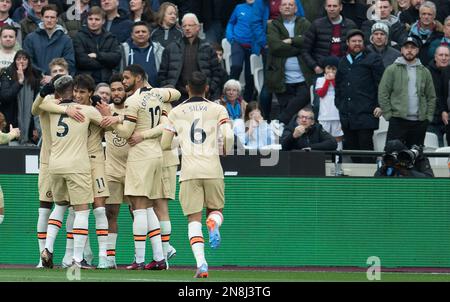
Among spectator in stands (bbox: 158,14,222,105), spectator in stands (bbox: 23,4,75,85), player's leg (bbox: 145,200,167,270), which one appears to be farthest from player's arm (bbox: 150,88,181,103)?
spectator in stands (bbox: 23,4,75,85)

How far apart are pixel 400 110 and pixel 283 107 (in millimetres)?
2479

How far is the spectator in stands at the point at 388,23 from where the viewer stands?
2216cm

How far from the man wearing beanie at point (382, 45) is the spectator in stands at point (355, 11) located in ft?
4.08

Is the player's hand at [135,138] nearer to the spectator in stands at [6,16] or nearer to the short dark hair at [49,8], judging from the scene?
the short dark hair at [49,8]

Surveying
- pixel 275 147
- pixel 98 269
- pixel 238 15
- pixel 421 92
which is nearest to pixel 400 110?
pixel 421 92

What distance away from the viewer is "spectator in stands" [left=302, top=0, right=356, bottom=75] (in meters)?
21.8

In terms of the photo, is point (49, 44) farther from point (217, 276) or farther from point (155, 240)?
point (217, 276)

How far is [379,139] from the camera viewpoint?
69.8 feet

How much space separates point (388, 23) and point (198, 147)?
25.3ft

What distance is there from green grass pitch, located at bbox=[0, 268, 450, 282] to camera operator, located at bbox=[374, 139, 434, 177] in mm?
1771

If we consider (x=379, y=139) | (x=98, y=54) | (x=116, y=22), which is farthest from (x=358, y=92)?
(x=116, y=22)

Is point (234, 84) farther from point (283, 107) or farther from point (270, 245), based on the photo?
point (270, 245)

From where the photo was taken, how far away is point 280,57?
872 inches

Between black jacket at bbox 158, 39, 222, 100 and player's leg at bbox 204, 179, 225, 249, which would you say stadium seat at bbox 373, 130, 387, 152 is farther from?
player's leg at bbox 204, 179, 225, 249
